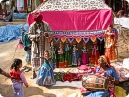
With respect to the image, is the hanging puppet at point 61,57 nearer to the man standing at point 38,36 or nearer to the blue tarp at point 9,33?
the man standing at point 38,36

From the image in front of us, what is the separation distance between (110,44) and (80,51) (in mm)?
1066

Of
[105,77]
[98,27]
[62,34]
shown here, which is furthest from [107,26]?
[105,77]

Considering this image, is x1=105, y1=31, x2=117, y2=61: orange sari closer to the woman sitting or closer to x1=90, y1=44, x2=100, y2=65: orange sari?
x1=90, y1=44, x2=100, y2=65: orange sari

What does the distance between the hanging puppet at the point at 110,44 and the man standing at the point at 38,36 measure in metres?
2.29

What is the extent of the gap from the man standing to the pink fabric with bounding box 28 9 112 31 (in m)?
1.36

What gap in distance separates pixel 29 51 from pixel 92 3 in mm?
2712

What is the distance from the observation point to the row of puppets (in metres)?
8.60

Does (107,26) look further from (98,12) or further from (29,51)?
(29,51)

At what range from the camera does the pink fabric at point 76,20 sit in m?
8.67

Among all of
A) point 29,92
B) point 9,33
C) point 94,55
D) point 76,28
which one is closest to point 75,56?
point 94,55

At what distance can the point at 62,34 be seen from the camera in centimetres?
852

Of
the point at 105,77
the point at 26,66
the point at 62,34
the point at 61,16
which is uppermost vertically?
the point at 61,16

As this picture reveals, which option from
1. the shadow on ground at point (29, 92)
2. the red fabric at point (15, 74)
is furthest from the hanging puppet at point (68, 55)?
the red fabric at point (15, 74)

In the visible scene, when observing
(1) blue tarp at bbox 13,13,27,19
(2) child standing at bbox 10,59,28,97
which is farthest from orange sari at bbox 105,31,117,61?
(1) blue tarp at bbox 13,13,27,19
